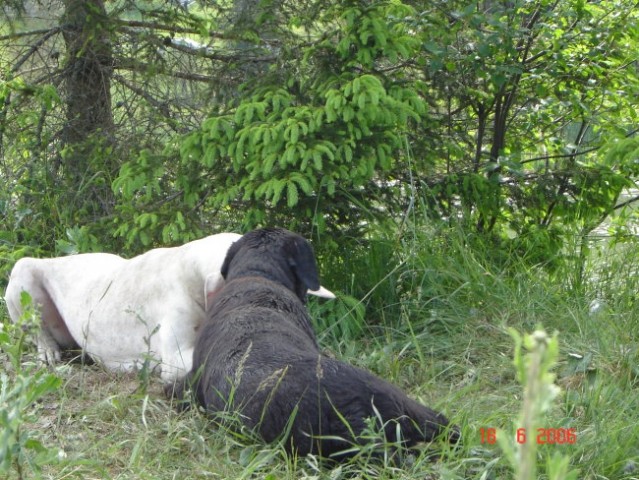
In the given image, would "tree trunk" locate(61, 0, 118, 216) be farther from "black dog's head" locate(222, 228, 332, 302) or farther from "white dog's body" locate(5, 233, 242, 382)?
"black dog's head" locate(222, 228, 332, 302)

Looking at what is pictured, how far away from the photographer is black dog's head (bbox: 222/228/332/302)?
4152 mm

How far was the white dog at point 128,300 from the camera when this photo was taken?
4562mm

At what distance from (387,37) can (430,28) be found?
0.57 metres

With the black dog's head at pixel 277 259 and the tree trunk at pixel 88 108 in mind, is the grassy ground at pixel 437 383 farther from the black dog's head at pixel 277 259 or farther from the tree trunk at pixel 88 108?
the tree trunk at pixel 88 108

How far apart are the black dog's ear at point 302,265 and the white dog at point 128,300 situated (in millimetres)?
258

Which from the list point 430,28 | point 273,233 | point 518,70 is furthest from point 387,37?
point 273,233

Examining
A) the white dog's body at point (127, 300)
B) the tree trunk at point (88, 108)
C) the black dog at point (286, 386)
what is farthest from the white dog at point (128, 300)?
the tree trunk at point (88, 108)

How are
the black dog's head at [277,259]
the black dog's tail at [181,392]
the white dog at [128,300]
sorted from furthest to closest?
the white dog at [128,300], the black dog's head at [277,259], the black dog's tail at [181,392]

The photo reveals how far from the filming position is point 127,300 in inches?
196

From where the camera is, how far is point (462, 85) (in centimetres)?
676

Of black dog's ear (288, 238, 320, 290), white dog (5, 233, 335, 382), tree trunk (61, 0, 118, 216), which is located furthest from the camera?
tree trunk (61, 0, 118, 216)
